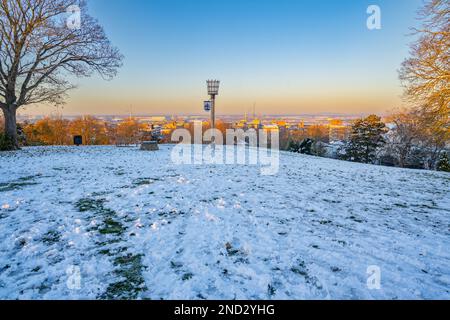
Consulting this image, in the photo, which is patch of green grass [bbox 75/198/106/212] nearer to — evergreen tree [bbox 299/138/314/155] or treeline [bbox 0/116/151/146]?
treeline [bbox 0/116/151/146]

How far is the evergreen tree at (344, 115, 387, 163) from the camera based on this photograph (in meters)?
31.3

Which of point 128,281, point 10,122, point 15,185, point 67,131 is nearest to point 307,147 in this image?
point 10,122

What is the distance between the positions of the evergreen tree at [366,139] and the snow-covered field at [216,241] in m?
28.6

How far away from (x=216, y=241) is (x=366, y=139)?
35330 mm

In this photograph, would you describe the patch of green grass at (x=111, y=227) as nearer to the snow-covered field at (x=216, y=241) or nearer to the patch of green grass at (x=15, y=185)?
the snow-covered field at (x=216, y=241)

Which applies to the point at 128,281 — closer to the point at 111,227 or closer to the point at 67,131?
the point at 111,227

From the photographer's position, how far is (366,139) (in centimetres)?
3209

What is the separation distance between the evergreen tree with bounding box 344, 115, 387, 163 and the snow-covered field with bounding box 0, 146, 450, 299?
94.0 ft

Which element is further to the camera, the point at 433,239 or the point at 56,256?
the point at 433,239

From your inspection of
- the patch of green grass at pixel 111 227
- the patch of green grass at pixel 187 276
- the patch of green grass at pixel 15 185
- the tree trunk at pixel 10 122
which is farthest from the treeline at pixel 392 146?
the patch of green grass at pixel 15 185

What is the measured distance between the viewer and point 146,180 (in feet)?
24.6
